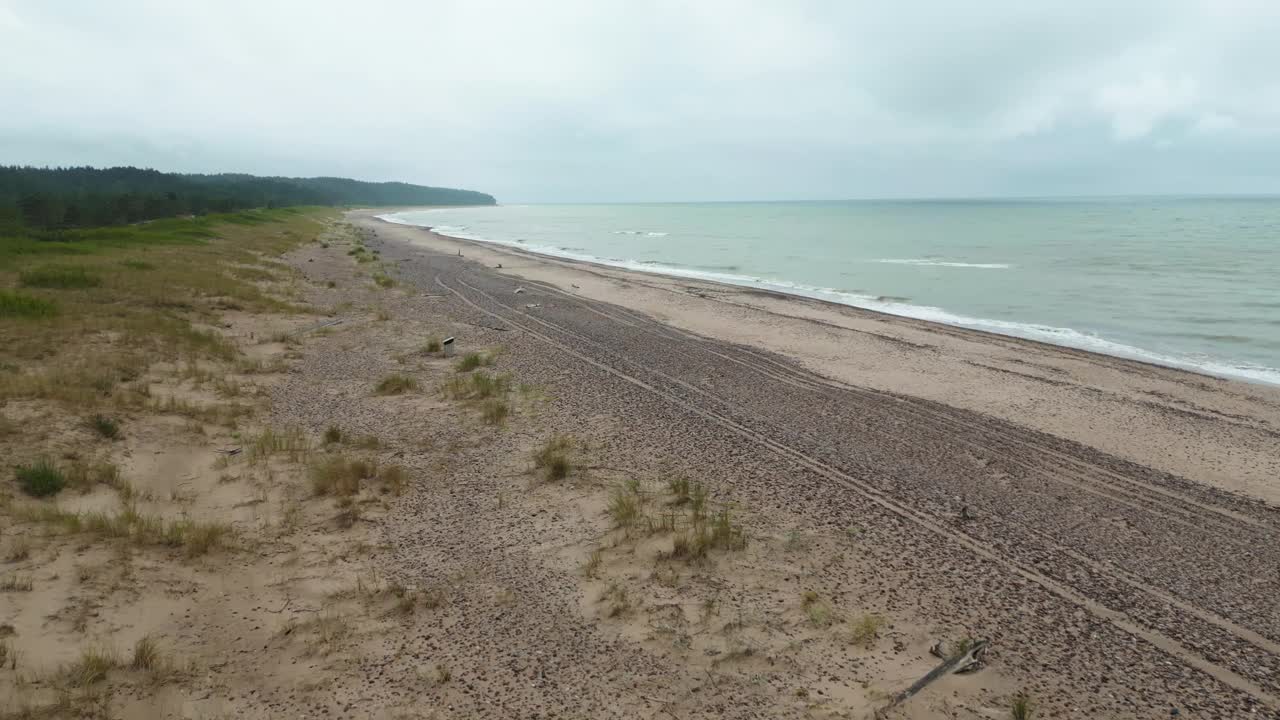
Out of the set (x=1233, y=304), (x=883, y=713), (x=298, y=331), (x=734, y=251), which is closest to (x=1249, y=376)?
(x=1233, y=304)

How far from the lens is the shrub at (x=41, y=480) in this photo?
6164 mm

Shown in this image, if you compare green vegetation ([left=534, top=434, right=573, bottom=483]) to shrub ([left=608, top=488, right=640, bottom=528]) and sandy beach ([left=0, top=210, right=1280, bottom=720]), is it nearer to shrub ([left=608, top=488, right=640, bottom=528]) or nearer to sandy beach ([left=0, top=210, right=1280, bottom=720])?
sandy beach ([left=0, top=210, right=1280, bottom=720])

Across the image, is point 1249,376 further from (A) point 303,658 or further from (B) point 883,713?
(A) point 303,658

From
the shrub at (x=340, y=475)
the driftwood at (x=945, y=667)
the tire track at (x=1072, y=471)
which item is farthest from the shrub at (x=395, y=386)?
the driftwood at (x=945, y=667)

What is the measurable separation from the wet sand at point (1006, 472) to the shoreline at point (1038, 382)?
0.07 m

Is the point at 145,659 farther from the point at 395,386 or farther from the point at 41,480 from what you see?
the point at 395,386

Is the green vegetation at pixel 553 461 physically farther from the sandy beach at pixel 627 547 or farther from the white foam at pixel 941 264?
the white foam at pixel 941 264

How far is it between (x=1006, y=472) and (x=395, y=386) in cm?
1013

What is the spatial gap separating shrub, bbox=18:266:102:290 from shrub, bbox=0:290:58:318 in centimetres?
383

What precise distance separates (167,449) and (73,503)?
179 centimetres

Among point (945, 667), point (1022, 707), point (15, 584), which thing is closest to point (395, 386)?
point (15, 584)

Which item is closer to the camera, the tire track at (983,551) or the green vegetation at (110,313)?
the tire track at (983,551)

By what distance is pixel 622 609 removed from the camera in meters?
5.25

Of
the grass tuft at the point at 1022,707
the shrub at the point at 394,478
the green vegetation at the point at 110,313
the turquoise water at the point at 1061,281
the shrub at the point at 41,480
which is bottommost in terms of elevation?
the grass tuft at the point at 1022,707
